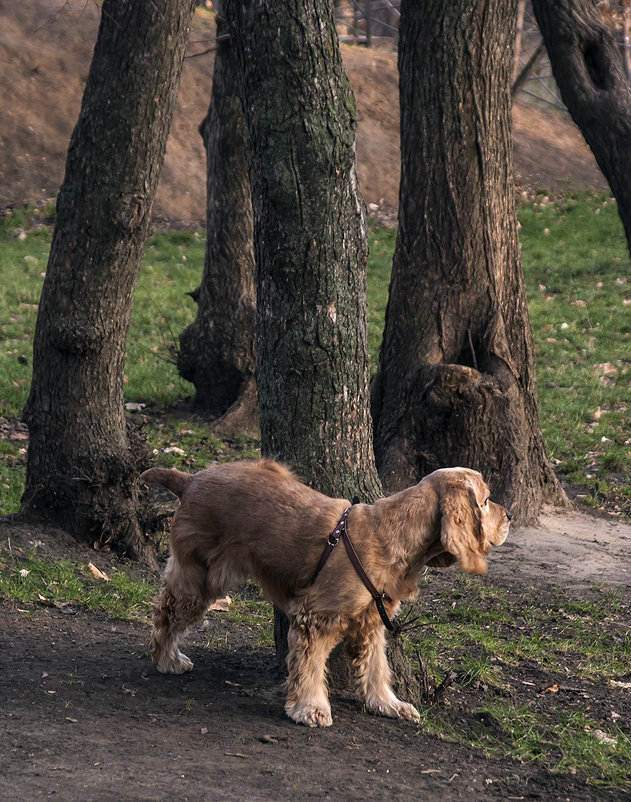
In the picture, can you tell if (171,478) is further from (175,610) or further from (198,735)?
(198,735)

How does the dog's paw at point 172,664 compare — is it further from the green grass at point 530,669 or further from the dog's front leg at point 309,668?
the green grass at point 530,669

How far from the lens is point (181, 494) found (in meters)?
4.97

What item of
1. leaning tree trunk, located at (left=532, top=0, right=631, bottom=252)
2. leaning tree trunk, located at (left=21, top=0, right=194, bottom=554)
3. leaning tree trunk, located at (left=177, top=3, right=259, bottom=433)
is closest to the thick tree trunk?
leaning tree trunk, located at (left=21, top=0, right=194, bottom=554)

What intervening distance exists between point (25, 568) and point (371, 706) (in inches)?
107

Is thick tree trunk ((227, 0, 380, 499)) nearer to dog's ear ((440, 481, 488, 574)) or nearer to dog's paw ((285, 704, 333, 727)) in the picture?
dog's ear ((440, 481, 488, 574))

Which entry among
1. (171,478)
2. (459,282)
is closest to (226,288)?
(459,282)

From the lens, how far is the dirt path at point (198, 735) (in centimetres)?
371

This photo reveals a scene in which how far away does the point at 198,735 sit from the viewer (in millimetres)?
4223

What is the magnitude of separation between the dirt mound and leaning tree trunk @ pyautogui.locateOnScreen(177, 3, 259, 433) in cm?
944

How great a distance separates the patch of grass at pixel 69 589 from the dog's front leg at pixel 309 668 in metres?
1.85

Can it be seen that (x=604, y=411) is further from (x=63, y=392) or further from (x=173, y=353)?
(x=63, y=392)

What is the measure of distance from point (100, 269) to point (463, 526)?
3.33 m

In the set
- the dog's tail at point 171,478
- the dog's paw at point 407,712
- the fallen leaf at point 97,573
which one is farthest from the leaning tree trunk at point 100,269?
the dog's paw at point 407,712

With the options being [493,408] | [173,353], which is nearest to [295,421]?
[493,408]
